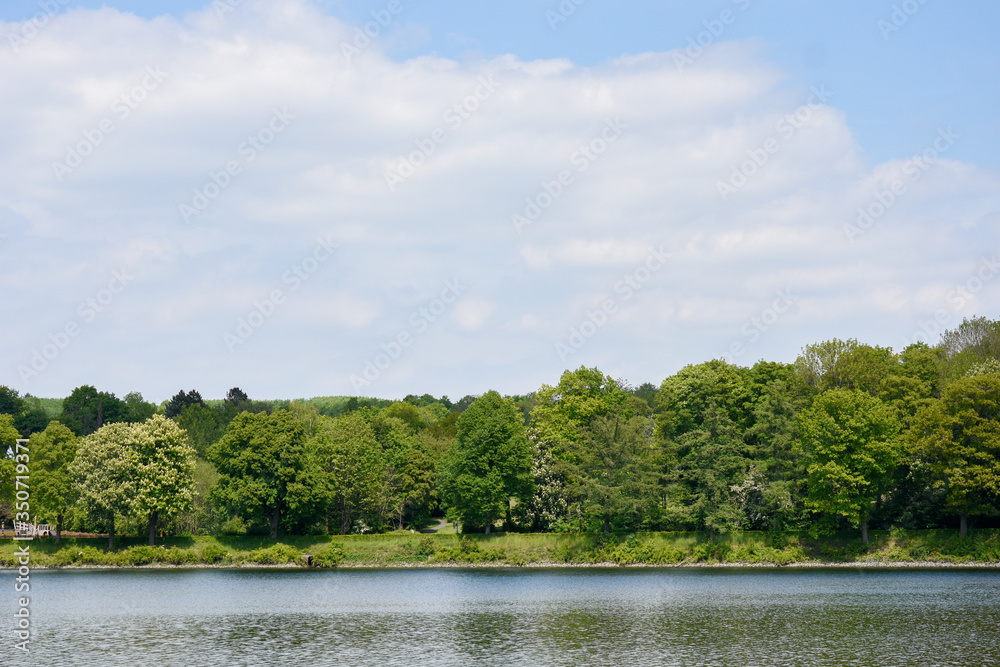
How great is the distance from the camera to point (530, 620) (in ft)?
163

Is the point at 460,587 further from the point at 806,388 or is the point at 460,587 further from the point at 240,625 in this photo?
the point at 806,388

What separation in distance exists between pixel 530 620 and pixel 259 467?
53.1 meters

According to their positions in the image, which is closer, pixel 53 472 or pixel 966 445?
pixel 966 445

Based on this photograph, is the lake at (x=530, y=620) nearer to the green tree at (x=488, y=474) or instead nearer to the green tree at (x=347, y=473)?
the green tree at (x=488, y=474)

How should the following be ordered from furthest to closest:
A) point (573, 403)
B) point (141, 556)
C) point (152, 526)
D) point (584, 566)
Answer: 1. point (573, 403)
2. point (152, 526)
3. point (141, 556)
4. point (584, 566)

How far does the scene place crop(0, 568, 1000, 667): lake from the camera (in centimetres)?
3853

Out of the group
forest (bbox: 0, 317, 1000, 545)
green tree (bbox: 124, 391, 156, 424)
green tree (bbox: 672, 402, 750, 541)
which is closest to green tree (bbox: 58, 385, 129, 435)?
green tree (bbox: 124, 391, 156, 424)

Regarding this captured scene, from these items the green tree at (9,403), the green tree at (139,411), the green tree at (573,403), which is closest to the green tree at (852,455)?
the green tree at (573,403)

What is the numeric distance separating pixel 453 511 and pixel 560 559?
1314 cm

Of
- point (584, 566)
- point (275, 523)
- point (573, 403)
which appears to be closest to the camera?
point (584, 566)

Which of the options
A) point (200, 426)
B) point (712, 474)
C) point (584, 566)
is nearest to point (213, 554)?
point (584, 566)

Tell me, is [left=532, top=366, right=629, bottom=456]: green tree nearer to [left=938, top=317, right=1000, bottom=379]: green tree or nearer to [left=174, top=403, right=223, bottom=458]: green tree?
[left=938, top=317, right=1000, bottom=379]: green tree

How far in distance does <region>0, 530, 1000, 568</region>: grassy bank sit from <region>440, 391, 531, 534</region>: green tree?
10.0 feet

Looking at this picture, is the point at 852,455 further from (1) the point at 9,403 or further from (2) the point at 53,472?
(1) the point at 9,403
